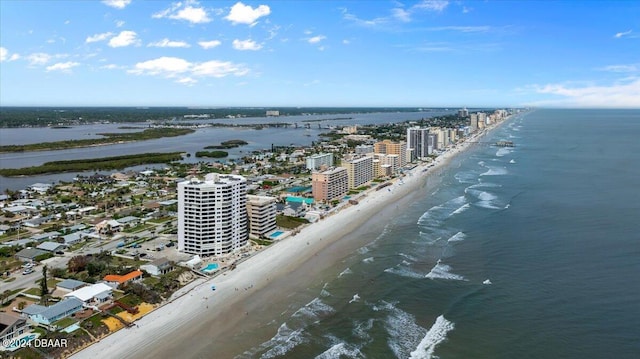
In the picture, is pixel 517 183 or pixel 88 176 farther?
pixel 88 176

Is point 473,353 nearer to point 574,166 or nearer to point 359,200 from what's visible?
point 359,200

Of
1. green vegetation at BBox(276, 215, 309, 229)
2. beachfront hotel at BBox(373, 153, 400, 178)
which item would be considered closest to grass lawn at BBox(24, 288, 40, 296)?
green vegetation at BBox(276, 215, 309, 229)

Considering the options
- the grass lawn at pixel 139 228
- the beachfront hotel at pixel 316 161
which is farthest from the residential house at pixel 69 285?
the beachfront hotel at pixel 316 161

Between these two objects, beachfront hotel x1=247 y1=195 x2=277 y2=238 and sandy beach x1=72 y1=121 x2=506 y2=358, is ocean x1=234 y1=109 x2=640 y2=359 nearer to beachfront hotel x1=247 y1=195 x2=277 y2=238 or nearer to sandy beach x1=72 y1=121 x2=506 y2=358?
sandy beach x1=72 y1=121 x2=506 y2=358

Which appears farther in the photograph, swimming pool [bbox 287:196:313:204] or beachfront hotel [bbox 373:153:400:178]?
beachfront hotel [bbox 373:153:400:178]

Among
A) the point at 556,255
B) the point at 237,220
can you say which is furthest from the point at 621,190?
the point at 237,220
